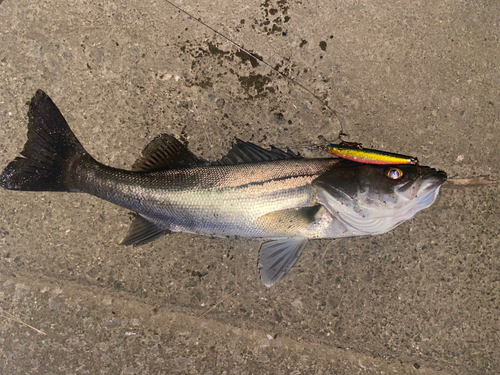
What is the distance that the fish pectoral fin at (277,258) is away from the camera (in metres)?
2.48

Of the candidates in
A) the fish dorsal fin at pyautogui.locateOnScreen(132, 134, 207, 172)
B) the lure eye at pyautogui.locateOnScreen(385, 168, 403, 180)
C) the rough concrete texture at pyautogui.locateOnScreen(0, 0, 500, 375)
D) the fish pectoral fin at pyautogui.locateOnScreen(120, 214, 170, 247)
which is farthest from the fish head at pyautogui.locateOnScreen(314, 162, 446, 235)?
the fish pectoral fin at pyautogui.locateOnScreen(120, 214, 170, 247)

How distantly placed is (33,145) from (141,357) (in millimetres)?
2072

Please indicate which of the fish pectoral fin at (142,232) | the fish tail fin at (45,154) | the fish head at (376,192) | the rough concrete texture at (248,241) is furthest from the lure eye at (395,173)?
the fish tail fin at (45,154)

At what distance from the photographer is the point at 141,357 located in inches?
107

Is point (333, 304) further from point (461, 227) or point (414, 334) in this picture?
point (461, 227)

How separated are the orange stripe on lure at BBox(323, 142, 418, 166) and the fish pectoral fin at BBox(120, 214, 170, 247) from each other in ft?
5.17

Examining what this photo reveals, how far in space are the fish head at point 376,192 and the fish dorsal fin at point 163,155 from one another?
1124 mm

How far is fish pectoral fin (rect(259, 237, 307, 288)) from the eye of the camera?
2477 mm

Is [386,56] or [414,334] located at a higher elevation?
[386,56]

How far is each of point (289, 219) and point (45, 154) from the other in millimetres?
2028

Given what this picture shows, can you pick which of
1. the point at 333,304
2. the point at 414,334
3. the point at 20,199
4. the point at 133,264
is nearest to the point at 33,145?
the point at 20,199

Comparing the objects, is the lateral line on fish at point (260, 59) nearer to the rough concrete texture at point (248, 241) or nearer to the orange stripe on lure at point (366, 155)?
the rough concrete texture at point (248, 241)

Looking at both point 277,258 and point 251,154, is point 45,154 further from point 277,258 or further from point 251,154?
point 277,258

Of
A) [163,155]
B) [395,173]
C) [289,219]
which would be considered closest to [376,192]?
[395,173]
